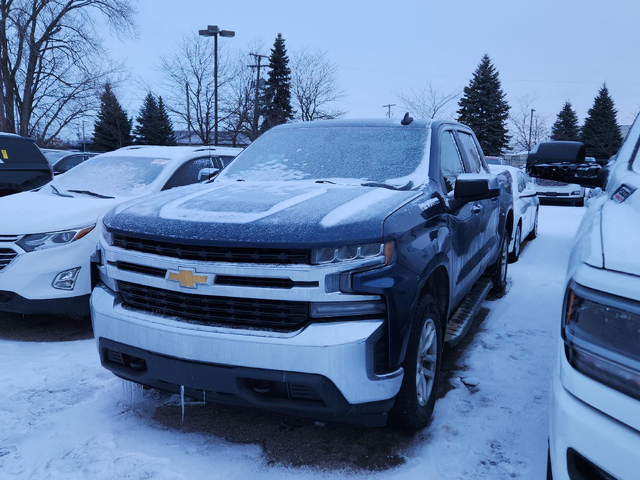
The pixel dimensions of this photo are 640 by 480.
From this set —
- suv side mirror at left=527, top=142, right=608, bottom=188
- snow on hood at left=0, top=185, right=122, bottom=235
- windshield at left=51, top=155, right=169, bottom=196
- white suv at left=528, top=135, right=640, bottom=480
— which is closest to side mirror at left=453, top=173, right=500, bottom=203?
suv side mirror at left=527, top=142, right=608, bottom=188

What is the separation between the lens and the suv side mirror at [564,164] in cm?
302

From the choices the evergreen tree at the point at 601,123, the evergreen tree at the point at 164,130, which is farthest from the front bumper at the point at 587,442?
Result: the evergreen tree at the point at 164,130

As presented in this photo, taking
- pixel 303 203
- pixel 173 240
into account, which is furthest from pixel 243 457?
pixel 303 203

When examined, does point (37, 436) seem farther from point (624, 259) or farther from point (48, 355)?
point (624, 259)

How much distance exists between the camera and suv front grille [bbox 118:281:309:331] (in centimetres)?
239

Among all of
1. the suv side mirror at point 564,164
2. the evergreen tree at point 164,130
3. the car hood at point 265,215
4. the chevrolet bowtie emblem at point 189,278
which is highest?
the evergreen tree at point 164,130

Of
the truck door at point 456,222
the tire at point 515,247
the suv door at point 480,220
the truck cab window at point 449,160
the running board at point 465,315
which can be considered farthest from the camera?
→ the tire at point 515,247

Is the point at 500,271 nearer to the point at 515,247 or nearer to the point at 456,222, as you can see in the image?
the point at 515,247

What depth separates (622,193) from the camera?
2.25 metres

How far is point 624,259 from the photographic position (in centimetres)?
150

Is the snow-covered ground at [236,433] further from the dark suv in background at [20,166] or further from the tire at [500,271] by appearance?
the dark suv in background at [20,166]

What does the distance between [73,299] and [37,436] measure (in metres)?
1.64

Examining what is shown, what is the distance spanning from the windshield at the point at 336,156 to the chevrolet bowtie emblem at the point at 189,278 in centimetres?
128

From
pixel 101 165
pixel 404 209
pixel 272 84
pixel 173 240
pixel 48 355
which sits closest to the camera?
pixel 173 240
